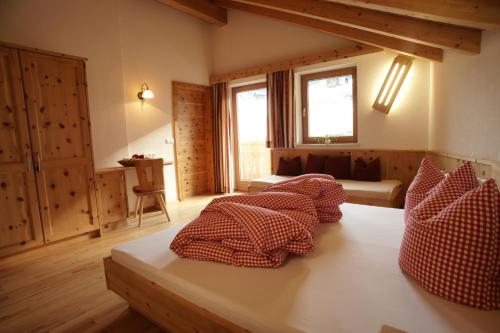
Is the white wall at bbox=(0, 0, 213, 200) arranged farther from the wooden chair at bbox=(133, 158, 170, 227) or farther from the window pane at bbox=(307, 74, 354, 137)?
the window pane at bbox=(307, 74, 354, 137)

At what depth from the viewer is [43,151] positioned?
2750mm

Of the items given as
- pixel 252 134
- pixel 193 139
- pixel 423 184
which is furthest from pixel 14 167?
pixel 252 134

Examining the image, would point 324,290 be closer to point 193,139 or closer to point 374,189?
point 374,189

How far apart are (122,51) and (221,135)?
7.08 ft

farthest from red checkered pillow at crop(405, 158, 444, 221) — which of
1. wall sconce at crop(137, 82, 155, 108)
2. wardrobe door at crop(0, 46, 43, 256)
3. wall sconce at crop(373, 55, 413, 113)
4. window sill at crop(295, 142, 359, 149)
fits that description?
wall sconce at crop(137, 82, 155, 108)

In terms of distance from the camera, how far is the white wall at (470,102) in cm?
188

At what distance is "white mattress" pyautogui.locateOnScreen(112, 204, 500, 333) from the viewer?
2.95 feet

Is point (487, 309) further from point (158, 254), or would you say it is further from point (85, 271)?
point (85, 271)

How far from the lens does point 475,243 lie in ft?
3.04

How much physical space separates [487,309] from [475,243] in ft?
0.73

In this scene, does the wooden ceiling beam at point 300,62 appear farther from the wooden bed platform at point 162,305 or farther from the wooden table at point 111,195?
the wooden bed platform at point 162,305

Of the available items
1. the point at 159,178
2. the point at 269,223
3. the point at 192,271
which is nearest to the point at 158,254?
the point at 192,271

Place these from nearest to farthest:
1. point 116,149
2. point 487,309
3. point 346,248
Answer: point 487,309, point 346,248, point 116,149

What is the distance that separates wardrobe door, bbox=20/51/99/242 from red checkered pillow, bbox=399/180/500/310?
128 inches
